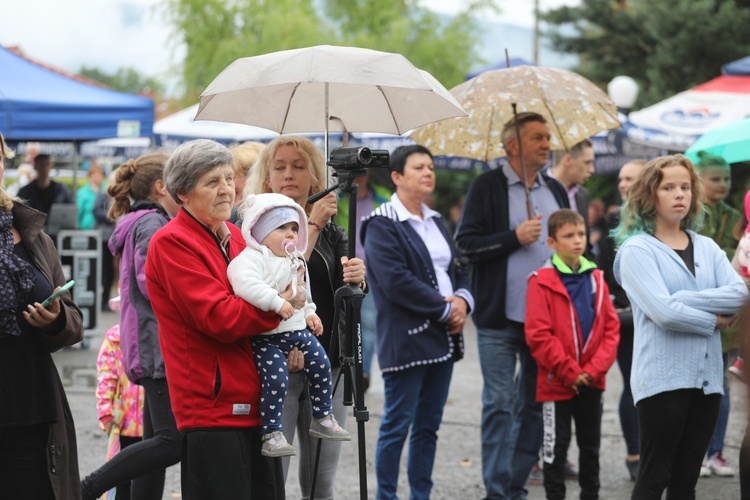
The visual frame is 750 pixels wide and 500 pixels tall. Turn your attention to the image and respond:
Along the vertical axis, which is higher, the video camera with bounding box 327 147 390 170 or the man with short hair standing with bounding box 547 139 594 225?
the man with short hair standing with bounding box 547 139 594 225

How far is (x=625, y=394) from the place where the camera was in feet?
24.8

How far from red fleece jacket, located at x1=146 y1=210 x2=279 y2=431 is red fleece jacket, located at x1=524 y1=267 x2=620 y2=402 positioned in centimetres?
262

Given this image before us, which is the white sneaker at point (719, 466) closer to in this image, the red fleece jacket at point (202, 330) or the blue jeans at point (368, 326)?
the blue jeans at point (368, 326)

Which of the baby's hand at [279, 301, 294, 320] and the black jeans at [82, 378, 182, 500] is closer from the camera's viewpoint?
the baby's hand at [279, 301, 294, 320]

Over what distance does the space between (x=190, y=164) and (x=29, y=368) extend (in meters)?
1.09

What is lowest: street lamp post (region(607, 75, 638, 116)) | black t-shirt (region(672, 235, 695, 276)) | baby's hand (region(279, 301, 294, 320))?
baby's hand (region(279, 301, 294, 320))

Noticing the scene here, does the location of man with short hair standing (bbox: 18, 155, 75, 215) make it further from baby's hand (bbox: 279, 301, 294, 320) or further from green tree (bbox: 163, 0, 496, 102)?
green tree (bbox: 163, 0, 496, 102)

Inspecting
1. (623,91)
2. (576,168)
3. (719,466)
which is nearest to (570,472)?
A: (719,466)

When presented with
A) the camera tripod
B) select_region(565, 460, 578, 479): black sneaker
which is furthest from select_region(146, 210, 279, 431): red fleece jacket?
select_region(565, 460, 578, 479): black sneaker

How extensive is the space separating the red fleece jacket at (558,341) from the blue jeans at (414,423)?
1.79ft

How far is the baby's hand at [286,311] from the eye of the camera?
3938mm

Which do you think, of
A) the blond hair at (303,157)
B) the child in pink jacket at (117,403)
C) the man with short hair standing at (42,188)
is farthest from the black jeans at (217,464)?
the man with short hair standing at (42,188)

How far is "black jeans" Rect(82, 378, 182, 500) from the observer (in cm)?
520

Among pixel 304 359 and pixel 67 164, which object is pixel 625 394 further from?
pixel 67 164
